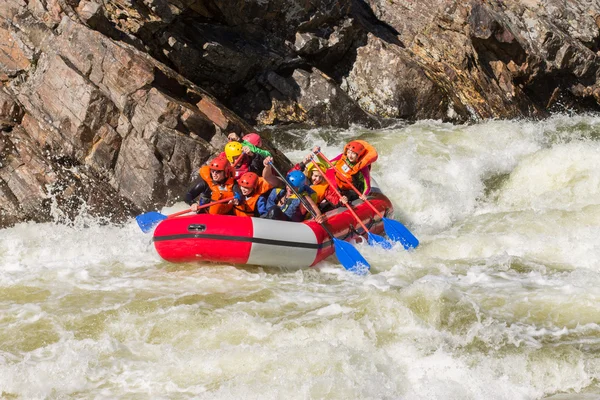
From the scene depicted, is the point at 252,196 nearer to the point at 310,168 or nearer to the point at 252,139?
the point at 252,139

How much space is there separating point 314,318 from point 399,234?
2.80m

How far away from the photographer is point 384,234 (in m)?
8.55

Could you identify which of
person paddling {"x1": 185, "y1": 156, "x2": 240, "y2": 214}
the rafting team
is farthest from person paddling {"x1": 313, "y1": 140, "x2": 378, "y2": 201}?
person paddling {"x1": 185, "y1": 156, "x2": 240, "y2": 214}

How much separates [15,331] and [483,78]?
11432 millimetres

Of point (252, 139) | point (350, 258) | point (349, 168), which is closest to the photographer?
point (350, 258)

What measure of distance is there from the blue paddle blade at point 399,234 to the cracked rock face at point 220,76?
203 cm

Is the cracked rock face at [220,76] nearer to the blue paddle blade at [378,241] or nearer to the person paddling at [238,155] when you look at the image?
the person paddling at [238,155]

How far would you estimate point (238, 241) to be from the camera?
671cm

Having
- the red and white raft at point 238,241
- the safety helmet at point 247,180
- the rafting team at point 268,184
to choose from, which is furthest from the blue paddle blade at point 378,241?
the safety helmet at point 247,180

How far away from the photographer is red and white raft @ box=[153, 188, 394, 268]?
22.0 ft

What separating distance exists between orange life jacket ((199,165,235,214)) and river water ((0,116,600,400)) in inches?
32.7

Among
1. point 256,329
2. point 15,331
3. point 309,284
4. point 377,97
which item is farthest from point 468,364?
point 377,97

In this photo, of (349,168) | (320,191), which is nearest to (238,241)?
(320,191)

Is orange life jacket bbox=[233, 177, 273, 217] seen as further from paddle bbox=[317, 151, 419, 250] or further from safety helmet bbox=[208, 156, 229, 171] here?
paddle bbox=[317, 151, 419, 250]
